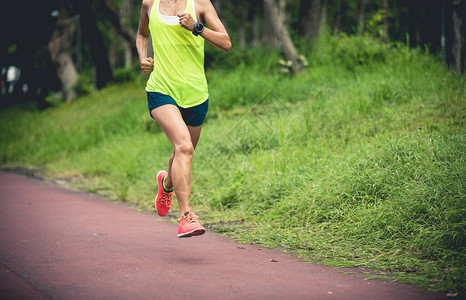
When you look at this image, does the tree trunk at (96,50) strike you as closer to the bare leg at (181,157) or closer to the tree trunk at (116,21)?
the tree trunk at (116,21)

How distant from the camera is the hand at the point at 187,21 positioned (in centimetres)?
461

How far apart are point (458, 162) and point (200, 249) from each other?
261cm

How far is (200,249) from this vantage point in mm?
5070

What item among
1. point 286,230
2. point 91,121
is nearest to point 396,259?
point 286,230

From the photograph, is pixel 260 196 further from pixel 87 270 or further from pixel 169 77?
pixel 87 270

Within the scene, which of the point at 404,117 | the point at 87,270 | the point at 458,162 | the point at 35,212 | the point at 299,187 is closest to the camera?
the point at 87,270

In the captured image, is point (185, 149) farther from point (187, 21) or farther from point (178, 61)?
point (187, 21)

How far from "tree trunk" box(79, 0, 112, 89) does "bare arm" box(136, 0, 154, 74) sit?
16543 mm

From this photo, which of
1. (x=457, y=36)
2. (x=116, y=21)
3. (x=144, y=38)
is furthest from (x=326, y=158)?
(x=116, y=21)

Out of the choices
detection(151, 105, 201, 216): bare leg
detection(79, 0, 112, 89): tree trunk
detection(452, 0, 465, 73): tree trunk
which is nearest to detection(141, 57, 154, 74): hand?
detection(151, 105, 201, 216): bare leg

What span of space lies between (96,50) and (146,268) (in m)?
20.0

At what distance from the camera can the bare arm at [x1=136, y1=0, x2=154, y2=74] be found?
5.16 m

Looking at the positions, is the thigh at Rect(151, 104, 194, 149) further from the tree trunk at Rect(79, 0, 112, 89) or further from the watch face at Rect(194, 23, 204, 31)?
the tree trunk at Rect(79, 0, 112, 89)

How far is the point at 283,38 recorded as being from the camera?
48.2 ft
